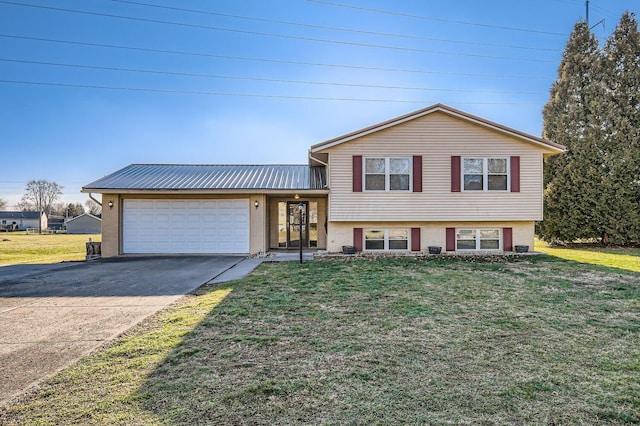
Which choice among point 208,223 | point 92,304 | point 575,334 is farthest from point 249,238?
point 575,334

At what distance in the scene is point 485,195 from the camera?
12.2 m

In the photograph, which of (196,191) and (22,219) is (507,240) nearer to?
(196,191)

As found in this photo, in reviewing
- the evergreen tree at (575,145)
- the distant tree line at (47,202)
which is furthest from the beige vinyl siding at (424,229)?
the distant tree line at (47,202)

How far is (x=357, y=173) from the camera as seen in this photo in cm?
1205

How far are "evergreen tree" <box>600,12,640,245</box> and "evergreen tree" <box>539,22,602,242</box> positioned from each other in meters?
0.44

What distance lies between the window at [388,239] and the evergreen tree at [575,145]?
30.8 feet

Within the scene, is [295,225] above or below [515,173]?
below

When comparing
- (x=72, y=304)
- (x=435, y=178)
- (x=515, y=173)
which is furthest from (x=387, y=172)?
(x=72, y=304)

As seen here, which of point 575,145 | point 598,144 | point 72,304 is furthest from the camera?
point 575,145

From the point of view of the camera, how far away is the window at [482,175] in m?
12.2

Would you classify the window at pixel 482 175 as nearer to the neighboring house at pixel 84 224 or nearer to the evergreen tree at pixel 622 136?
the evergreen tree at pixel 622 136

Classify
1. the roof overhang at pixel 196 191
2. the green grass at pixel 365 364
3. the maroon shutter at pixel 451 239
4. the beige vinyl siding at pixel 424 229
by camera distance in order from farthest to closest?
the maroon shutter at pixel 451 239
the beige vinyl siding at pixel 424 229
the roof overhang at pixel 196 191
the green grass at pixel 365 364

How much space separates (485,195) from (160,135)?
56.1 ft

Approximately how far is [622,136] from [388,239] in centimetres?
1286
